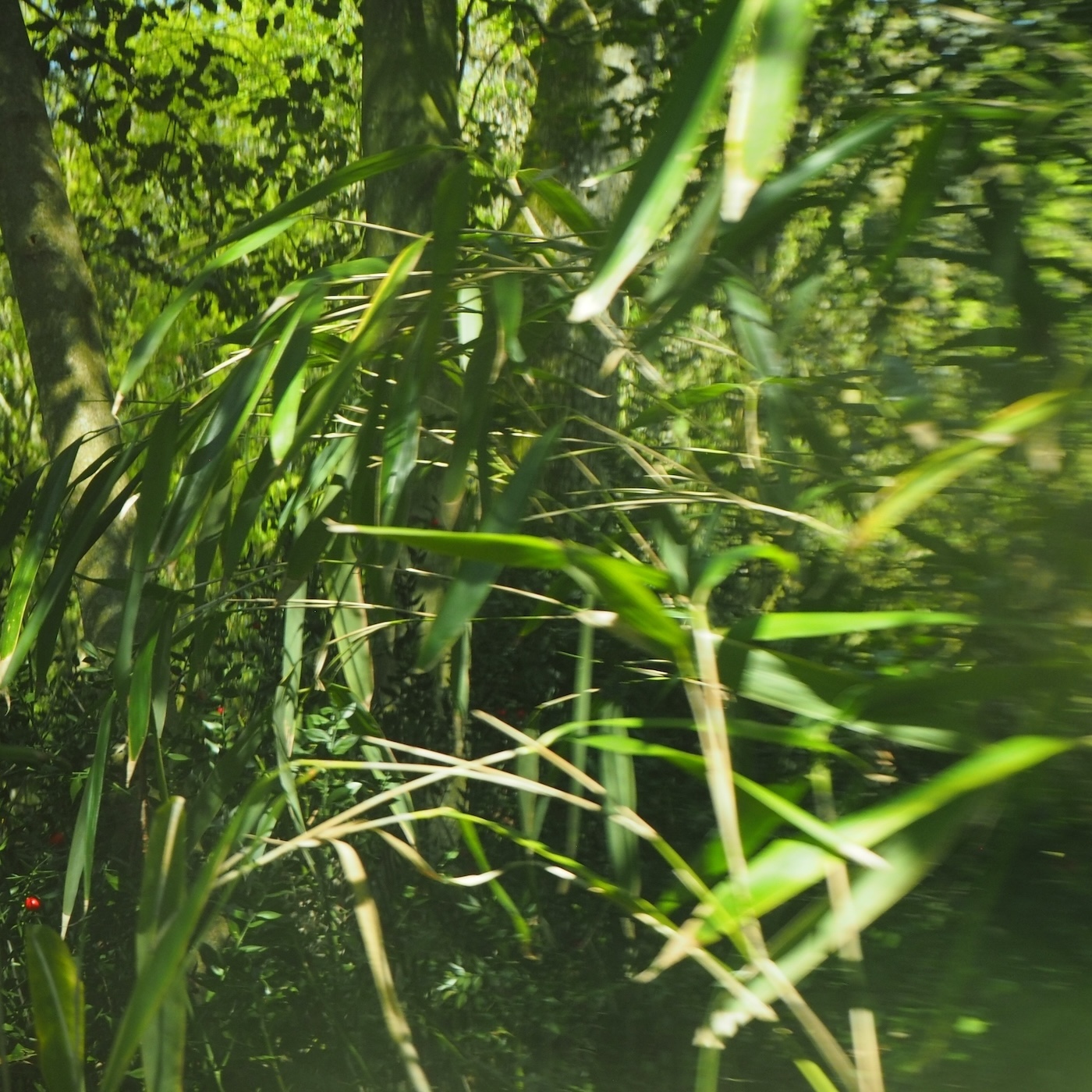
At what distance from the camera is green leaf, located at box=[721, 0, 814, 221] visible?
1.98 ft

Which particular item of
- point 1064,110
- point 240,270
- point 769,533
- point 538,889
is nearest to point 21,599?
point 769,533

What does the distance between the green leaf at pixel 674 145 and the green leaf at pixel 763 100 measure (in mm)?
19

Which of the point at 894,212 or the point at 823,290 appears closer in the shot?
the point at 894,212

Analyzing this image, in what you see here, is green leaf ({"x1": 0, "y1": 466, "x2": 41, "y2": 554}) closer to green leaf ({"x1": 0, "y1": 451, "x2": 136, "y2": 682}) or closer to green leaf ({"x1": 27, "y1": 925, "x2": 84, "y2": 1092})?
green leaf ({"x1": 0, "y1": 451, "x2": 136, "y2": 682})

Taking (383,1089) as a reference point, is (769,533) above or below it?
above

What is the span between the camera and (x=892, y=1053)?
4.60ft

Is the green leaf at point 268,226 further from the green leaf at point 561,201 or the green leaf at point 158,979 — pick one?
the green leaf at point 158,979

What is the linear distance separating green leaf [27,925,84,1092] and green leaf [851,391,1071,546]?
58cm

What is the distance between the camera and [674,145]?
2.24ft

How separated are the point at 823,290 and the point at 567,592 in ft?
1.84

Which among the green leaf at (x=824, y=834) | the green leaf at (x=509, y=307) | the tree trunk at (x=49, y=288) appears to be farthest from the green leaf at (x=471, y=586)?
the tree trunk at (x=49, y=288)

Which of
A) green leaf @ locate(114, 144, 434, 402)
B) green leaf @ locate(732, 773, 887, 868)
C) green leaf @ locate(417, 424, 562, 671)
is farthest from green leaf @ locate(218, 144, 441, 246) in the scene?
green leaf @ locate(732, 773, 887, 868)

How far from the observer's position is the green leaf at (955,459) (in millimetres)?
683

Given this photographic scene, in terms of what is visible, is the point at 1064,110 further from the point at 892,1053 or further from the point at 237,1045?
the point at 237,1045
